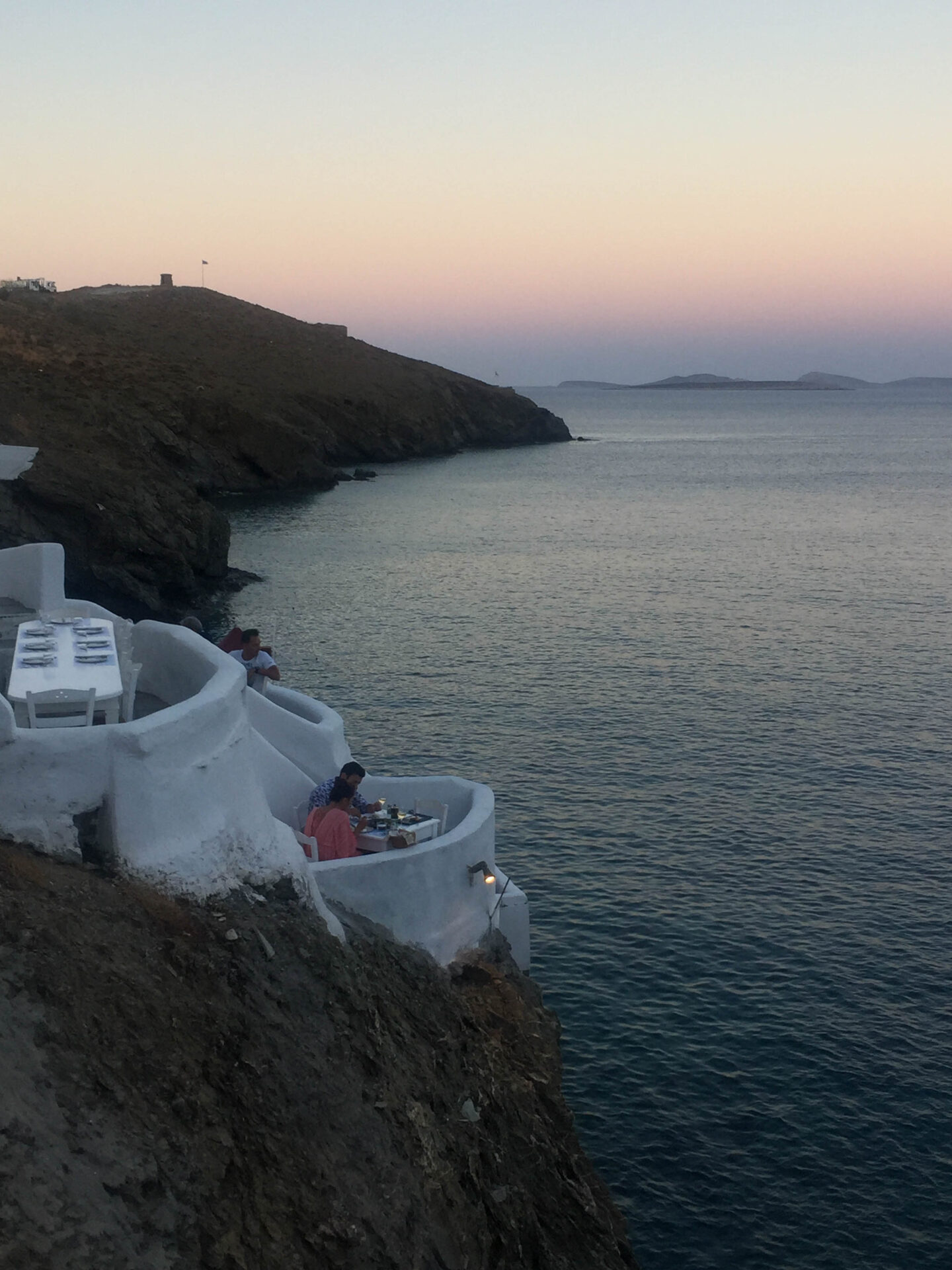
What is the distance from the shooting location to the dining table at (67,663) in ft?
39.1

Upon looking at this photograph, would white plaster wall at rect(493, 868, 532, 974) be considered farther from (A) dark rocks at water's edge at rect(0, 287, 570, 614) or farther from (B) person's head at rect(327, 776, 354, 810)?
(A) dark rocks at water's edge at rect(0, 287, 570, 614)

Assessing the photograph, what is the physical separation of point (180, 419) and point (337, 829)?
68266mm

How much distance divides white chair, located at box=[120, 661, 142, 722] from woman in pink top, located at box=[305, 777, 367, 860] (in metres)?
2.32

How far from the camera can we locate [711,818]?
2741 cm

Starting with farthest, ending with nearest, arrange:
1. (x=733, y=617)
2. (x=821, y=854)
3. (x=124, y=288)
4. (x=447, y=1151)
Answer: (x=124, y=288), (x=733, y=617), (x=821, y=854), (x=447, y=1151)

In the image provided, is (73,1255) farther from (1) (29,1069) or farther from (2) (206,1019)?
(2) (206,1019)

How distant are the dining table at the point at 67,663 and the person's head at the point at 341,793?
2.54m

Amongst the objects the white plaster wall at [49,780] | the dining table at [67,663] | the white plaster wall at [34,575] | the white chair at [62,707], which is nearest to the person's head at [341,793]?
the dining table at [67,663]

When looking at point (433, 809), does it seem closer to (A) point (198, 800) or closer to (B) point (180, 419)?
(A) point (198, 800)

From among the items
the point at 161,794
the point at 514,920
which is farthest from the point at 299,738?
the point at 161,794

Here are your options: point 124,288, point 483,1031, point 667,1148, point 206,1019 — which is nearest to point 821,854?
point 667,1148

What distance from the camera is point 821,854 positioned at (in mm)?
25438

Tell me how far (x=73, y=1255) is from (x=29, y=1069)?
49.3 inches

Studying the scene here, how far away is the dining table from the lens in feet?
39.1
